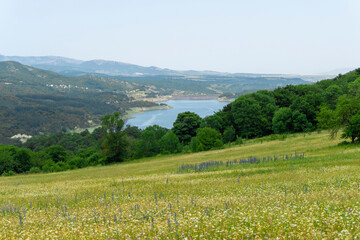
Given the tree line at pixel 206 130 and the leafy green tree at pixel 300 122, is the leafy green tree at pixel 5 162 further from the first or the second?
the leafy green tree at pixel 300 122

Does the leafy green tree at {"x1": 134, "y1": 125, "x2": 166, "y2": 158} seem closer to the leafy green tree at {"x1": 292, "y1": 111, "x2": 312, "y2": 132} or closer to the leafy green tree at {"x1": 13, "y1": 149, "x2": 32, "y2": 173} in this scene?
the leafy green tree at {"x1": 13, "y1": 149, "x2": 32, "y2": 173}

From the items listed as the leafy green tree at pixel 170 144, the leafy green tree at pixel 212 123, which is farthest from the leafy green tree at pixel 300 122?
the leafy green tree at pixel 170 144

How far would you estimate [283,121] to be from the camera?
77.8m

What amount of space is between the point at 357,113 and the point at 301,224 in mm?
30166

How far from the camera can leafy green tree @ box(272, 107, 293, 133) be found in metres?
76.7

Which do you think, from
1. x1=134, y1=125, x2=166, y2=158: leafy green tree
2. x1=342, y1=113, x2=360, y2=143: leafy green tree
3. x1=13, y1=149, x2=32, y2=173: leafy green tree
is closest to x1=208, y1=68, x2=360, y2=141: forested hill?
x1=134, y1=125, x2=166, y2=158: leafy green tree

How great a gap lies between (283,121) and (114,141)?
Answer: 44.2 metres

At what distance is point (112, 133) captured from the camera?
6469 cm

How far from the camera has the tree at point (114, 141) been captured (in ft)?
210

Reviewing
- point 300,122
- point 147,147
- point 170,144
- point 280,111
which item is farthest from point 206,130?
point 300,122

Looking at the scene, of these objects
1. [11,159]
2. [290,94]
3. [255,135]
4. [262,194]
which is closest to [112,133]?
[11,159]

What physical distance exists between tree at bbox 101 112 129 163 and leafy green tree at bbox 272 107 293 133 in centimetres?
3972

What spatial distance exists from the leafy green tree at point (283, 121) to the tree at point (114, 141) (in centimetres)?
3972

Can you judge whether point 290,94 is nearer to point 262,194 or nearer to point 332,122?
point 332,122
